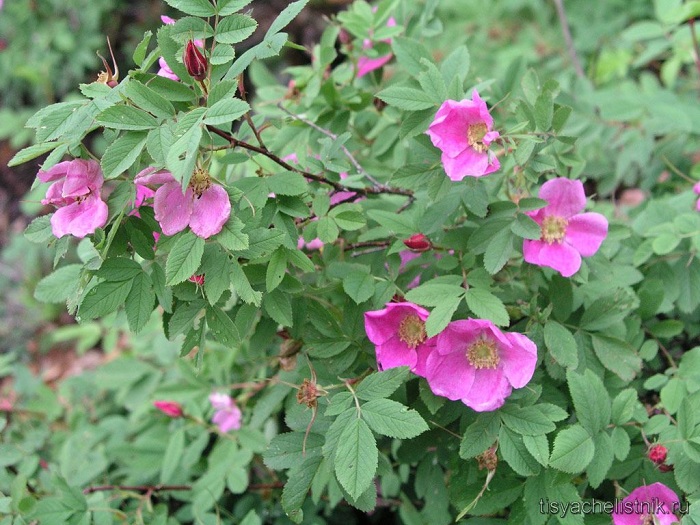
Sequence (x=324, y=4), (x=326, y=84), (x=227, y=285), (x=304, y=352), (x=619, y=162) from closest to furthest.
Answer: (x=227, y=285) < (x=304, y=352) < (x=326, y=84) < (x=619, y=162) < (x=324, y=4)

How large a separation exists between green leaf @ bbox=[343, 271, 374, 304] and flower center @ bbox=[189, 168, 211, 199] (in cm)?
29

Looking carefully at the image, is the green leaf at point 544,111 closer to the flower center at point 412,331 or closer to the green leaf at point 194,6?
the flower center at point 412,331

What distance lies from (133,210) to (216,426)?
0.81 meters

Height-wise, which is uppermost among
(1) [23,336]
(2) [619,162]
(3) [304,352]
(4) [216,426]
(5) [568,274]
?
(5) [568,274]

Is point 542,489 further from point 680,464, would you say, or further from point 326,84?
point 326,84

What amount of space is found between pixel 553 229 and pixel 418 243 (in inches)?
8.7

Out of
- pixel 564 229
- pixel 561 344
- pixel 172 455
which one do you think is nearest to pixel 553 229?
pixel 564 229

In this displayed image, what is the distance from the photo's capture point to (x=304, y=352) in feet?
4.04

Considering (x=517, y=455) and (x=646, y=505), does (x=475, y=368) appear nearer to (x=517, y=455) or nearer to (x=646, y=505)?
(x=517, y=455)

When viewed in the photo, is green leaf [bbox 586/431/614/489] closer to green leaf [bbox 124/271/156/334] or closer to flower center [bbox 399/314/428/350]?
flower center [bbox 399/314/428/350]

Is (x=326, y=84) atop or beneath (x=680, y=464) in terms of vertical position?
atop

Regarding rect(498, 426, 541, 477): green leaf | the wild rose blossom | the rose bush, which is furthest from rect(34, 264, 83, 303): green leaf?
rect(498, 426, 541, 477): green leaf

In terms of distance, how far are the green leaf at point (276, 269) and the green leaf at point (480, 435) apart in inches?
14.8

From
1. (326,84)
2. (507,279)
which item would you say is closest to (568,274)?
(507,279)
